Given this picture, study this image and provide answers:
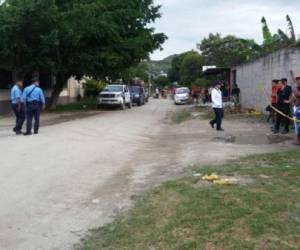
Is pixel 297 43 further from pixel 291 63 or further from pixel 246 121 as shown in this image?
pixel 246 121

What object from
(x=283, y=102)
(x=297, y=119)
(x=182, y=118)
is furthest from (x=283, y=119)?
(x=182, y=118)

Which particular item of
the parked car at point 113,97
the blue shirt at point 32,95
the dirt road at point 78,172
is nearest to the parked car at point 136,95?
the parked car at point 113,97

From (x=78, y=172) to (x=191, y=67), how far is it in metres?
80.6

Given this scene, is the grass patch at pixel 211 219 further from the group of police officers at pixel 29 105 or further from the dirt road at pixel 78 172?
the group of police officers at pixel 29 105

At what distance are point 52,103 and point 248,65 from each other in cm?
1304

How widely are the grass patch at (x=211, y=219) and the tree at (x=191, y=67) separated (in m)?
79.8

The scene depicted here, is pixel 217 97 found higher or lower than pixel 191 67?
lower

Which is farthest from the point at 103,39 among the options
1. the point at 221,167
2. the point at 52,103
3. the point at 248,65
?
the point at 221,167

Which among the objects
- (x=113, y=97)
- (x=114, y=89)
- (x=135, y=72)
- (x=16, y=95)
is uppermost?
(x=135, y=72)

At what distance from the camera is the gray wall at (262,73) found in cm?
2245

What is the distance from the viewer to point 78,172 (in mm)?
10984

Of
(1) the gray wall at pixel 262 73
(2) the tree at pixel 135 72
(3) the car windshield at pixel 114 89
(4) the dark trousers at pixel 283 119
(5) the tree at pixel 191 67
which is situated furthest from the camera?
(5) the tree at pixel 191 67

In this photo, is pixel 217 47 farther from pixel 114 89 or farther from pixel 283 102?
pixel 283 102

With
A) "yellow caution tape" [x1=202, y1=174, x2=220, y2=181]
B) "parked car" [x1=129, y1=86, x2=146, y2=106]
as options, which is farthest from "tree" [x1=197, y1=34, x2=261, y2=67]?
"yellow caution tape" [x1=202, y1=174, x2=220, y2=181]
